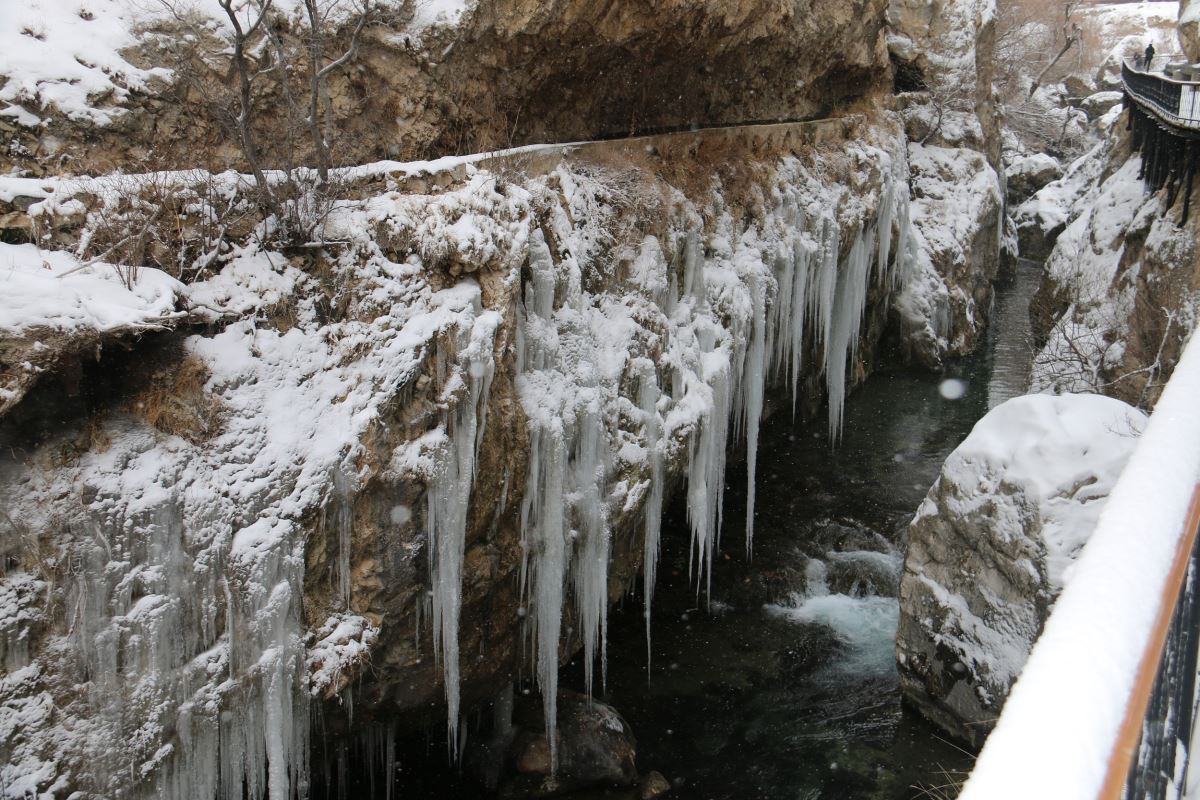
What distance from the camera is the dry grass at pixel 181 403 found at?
6.01 m

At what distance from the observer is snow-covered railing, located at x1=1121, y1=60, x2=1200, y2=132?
1350cm

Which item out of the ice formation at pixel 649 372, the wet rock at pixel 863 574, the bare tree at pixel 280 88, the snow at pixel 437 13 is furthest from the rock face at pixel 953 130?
the bare tree at pixel 280 88

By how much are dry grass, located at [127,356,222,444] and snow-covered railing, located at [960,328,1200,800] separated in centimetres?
591

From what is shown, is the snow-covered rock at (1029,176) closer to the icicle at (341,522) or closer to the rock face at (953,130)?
the rock face at (953,130)

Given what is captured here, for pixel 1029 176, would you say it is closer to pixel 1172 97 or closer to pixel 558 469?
pixel 1172 97

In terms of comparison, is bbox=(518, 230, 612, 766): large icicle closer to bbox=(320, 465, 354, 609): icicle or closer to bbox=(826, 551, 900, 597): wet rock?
bbox=(320, 465, 354, 609): icicle

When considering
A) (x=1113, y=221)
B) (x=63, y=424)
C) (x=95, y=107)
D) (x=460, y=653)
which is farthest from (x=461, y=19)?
(x=1113, y=221)

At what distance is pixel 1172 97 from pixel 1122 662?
17409 mm

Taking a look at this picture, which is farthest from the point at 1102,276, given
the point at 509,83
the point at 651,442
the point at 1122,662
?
the point at 1122,662

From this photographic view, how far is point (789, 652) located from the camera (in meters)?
10.3

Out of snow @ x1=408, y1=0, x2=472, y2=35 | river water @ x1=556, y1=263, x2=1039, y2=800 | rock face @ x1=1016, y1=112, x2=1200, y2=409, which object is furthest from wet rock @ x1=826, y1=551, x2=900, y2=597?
snow @ x1=408, y1=0, x2=472, y2=35

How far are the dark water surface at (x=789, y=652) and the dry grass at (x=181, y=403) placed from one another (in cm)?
415

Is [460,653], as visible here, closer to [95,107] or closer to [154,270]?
[154,270]

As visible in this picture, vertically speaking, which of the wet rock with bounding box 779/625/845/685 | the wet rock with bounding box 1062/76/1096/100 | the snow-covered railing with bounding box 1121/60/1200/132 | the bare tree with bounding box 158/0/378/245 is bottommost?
the wet rock with bounding box 779/625/845/685
